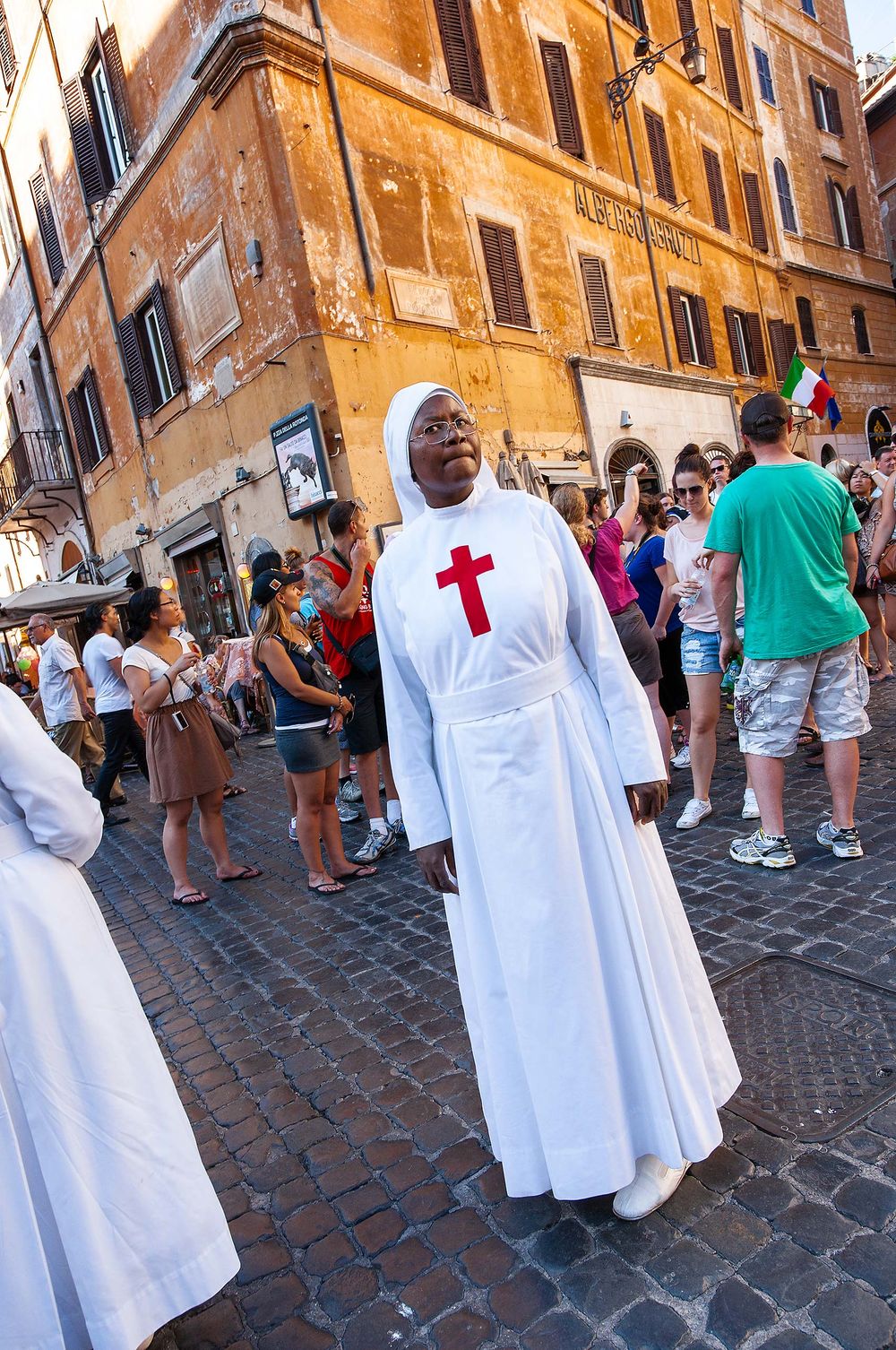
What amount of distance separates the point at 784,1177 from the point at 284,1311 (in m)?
1.27

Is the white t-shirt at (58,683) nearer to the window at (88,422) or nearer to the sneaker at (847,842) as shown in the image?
the sneaker at (847,842)

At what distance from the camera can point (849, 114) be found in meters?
26.1

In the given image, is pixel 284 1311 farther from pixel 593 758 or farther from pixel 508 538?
pixel 508 538

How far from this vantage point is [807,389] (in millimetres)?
11594


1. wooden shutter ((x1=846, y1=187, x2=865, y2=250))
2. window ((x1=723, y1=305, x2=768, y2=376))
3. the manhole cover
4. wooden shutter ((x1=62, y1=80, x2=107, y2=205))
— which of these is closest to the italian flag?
window ((x1=723, y1=305, x2=768, y2=376))

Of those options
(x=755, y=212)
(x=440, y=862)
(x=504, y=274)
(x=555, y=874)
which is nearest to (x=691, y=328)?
(x=755, y=212)

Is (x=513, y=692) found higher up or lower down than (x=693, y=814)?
higher up

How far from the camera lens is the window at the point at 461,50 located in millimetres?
13055

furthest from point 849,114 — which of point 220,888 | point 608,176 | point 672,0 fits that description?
point 220,888

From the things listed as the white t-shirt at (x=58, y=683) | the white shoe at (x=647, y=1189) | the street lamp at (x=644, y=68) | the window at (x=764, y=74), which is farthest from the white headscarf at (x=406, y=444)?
the window at (x=764, y=74)

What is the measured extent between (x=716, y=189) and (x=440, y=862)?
2227 centimetres

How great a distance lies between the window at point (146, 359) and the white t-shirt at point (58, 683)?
6416 millimetres

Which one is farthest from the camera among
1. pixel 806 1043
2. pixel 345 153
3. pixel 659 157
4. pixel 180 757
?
pixel 659 157

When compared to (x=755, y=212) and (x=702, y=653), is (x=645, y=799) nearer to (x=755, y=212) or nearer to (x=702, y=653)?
(x=702, y=653)
